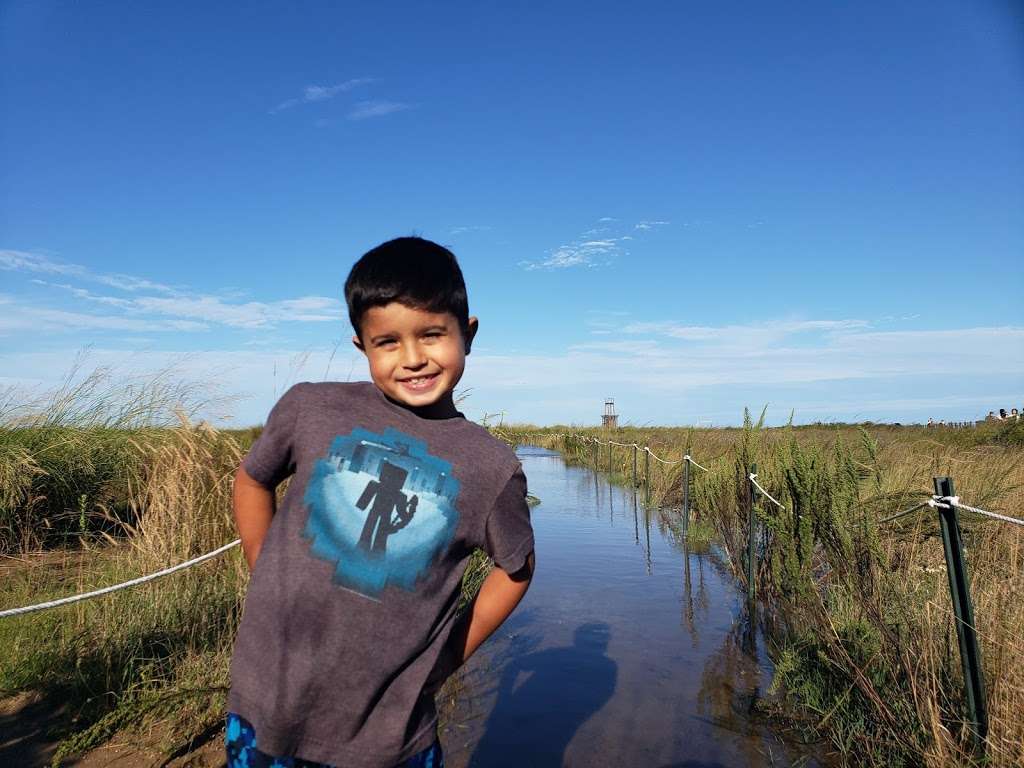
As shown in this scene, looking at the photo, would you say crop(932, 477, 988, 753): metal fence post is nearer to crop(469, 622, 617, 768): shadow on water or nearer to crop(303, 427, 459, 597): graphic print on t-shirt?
crop(469, 622, 617, 768): shadow on water

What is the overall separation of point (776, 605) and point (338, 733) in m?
5.11

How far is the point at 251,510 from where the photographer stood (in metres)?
1.57

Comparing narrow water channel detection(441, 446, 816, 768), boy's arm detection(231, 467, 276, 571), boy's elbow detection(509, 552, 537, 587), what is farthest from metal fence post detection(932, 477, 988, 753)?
boy's arm detection(231, 467, 276, 571)

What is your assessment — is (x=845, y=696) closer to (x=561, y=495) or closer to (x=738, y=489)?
(x=738, y=489)

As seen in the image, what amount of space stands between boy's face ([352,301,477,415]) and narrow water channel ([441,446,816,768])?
8.68ft

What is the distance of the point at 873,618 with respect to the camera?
340 cm

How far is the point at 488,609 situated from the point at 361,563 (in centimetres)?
32

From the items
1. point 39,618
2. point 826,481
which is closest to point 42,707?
point 39,618

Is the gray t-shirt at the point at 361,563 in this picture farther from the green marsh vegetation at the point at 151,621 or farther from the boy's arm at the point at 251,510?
the green marsh vegetation at the point at 151,621

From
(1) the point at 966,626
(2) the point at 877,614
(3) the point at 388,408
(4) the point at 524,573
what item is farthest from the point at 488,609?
(2) the point at 877,614

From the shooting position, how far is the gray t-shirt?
51.4 inches

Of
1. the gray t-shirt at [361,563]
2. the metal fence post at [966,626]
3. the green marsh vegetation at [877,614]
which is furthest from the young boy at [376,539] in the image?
the green marsh vegetation at [877,614]

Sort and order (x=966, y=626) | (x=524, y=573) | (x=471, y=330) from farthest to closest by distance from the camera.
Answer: (x=966, y=626) < (x=471, y=330) < (x=524, y=573)

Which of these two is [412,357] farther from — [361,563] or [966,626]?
[966,626]
